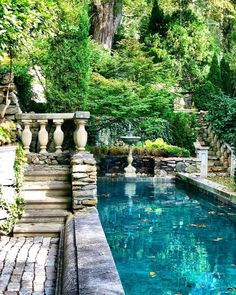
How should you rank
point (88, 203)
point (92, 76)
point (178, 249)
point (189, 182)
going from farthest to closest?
point (92, 76), point (189, 182), point (88, 203), point (178, 249)

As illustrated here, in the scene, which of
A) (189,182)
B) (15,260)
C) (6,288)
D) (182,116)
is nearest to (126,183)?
(189,182)

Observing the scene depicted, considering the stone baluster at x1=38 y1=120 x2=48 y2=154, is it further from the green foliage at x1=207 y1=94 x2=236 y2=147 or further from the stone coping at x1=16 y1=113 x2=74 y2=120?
the green foliage at x1=207 y1=94 x2=236 y2=147

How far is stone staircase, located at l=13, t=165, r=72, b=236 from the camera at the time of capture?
20.0 ft

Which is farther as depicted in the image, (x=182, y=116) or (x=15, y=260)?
(x=182, y=116)

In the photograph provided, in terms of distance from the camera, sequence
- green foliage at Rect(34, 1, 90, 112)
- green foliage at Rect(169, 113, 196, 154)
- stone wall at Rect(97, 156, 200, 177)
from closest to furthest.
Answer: green foliage at Rect(34, 1, 90, 112), stone wall at Rect(97, 156, 200, 177), green foliage at Rect(169, 113, 196, 154)

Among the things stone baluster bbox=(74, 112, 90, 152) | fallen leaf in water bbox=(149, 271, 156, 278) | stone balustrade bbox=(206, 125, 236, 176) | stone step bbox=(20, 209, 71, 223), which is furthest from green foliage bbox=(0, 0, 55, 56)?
stone balustrade bbox=(206, 125, 236, 176)

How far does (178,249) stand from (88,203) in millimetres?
1411

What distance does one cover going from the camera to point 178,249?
6.03 m

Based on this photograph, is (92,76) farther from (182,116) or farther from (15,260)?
(15,260)

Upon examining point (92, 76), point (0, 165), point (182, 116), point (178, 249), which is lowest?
point (178, 249)

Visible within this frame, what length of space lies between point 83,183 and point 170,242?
145 centimetres

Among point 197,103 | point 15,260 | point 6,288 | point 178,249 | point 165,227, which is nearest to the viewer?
point 6,288

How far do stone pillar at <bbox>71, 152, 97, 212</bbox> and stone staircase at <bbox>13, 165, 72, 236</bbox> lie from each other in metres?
0.24

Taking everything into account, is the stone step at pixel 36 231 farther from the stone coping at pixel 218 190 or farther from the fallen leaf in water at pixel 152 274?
the stone coping at pixel 218 190
